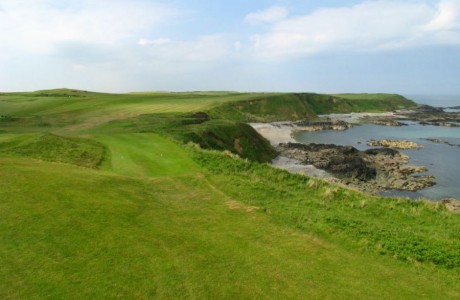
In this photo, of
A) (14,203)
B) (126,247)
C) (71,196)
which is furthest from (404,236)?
(14,203)

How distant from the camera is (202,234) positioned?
16812mm

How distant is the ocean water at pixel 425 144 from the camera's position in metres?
48.0

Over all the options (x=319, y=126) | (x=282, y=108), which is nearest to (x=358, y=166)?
(x=319, y=126)

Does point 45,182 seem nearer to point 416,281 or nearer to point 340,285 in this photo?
point 340,285

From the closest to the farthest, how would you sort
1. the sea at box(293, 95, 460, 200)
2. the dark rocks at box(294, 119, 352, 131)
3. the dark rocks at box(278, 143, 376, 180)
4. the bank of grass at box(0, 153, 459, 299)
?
the bank of grass at box(0, 153, 459, 299) → the sea at box(293, 95, 460, 200) → the dark rocks at box(278, 143, 376, 180) → the dark rocks at box(294, 119, 352, 131)

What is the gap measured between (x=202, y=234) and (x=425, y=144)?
3339 inches

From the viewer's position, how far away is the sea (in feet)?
156

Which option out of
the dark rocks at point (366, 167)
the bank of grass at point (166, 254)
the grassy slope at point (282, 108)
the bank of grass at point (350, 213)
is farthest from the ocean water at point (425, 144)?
the bank of grass at point (166, 254)

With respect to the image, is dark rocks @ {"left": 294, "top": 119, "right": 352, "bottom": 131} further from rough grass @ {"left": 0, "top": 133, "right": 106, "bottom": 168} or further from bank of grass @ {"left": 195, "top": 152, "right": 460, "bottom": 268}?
bank of grass @ {"left": 195, "top": 152, "right": 460, "bottom": 268}

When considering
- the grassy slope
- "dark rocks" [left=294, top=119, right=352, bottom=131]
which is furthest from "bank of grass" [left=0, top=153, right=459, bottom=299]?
"dark rocks" [left=294, top=119, right=352, bottom=131]

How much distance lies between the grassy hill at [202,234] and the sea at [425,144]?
25.0 meters

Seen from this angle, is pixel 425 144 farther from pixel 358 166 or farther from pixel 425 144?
pixel 358 166

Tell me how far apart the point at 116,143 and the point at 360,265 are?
1172 inches

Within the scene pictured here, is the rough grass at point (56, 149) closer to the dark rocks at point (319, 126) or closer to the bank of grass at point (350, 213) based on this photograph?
the bank of grass at point (350, 213)
